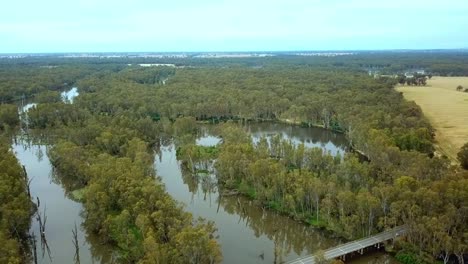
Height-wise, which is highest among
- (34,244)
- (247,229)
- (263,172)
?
(263,172)

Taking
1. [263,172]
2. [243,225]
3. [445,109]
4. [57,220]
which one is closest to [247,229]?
[243,225]

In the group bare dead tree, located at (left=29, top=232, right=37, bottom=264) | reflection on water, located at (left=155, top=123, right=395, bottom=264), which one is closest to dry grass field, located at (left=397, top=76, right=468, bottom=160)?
reflection on water, located at (left=155, top=123, right=395, bottom=264)

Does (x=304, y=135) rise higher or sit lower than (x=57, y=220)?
lower

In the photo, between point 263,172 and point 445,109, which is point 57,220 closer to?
point 263,172

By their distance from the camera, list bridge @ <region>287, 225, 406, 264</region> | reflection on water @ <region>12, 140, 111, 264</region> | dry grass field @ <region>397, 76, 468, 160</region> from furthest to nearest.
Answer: dry grass field @ <region>397, 76, 468, 160</region>
reflection on water @ <region>12, 140, 111, 264</region>
bridge @ <region>287, 225, 406, 264</region>

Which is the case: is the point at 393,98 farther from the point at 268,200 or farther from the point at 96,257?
the point at 96,257

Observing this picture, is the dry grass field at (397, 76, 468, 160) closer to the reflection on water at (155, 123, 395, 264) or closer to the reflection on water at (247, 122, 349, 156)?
the reflection on water at (247, 122, 349, 156)

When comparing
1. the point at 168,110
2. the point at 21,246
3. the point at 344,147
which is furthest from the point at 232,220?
the point at 168,110

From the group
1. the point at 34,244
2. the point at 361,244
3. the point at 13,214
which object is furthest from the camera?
the point at 34,244
